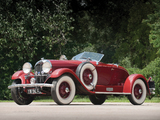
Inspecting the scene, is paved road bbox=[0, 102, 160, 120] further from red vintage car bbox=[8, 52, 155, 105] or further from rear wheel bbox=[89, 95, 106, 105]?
rear wheel bbox=[89, 95, 106, 105]

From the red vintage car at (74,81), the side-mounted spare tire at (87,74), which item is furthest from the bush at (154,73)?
the side-mounted spare tire at (87,74)

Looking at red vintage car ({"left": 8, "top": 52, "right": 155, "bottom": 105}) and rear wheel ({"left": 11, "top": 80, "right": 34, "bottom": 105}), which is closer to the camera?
red vintage car ({"left": 8, "top": 52, "right": 155, "bottom": 105})

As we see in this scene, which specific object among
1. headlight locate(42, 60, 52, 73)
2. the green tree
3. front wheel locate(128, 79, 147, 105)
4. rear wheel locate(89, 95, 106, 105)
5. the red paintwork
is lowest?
rear wheel locate(89, 95, 106, 105)

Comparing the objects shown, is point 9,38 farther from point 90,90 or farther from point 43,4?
point 90,90

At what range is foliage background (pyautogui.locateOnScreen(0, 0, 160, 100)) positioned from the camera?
20016mm

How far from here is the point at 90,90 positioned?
439 inches

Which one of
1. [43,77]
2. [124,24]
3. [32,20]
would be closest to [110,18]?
[124,24]

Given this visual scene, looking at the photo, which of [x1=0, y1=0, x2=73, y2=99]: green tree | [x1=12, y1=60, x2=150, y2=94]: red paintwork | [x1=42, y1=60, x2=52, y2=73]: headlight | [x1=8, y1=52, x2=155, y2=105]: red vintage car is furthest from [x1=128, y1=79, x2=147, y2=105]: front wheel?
[x1=0, y1=0, x2=73, y2=99]: green tree

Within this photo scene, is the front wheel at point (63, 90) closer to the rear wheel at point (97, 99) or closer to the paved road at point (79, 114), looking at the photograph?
the paved road at point (79, 114)

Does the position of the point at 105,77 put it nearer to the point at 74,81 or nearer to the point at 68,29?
the point at 74,81

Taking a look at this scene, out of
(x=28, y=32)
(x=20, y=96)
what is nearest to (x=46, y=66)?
(x=20, y=96)

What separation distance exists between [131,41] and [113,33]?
6.24 ft

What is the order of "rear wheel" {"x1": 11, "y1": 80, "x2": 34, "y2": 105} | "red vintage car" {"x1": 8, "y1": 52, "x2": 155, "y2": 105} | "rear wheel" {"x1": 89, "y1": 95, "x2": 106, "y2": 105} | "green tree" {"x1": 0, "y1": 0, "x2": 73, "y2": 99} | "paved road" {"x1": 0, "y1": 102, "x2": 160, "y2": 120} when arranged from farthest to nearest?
"green tree" {"x1": 0, "y1": 0, "x2": 73, "y2": 99}, "rear wheel" {"x1": 89, "y1": 95, "x2": 106, "y2": 105}, "rear wheel" {"x1": 11, "y1": 80, "x2": 34, "y2": 105}, "red vintage car" {"x1": 8, "y1": 52, "x2": 155, "y2": 105}, "paved road" {"x1": 0, "y1": 102, "x2": 160, "y2": 120}

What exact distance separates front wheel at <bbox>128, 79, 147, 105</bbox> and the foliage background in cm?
479
